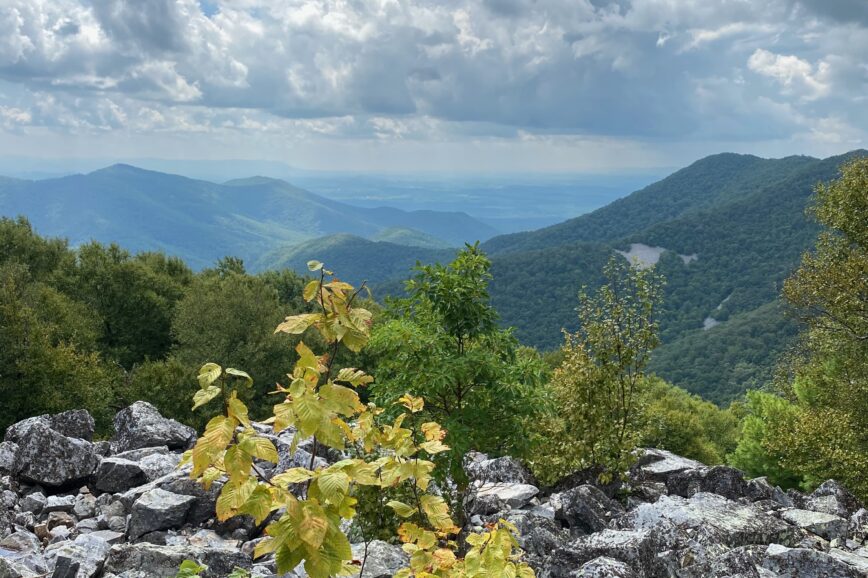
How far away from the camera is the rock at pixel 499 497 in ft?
50.6

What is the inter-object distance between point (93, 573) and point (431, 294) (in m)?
7.86

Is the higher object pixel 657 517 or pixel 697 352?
pixel 657 517

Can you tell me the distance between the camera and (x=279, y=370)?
49375 mm

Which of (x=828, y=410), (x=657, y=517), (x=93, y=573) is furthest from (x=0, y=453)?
(x=828, y=410)

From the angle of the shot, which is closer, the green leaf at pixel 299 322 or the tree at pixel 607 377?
the green leaf at pixel 299 322

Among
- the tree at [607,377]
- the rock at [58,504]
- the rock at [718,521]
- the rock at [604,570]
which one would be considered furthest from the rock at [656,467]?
the rock at [58,504]

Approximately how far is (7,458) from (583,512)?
12.9 meters

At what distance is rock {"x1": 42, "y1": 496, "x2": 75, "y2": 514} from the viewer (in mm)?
13789

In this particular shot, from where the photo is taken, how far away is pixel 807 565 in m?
11.2

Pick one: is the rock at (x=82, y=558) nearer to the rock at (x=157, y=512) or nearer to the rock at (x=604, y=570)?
the rock at (x=157, y=512)

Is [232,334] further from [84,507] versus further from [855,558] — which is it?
[855,558]

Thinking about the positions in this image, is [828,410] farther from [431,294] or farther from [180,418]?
[180,418]

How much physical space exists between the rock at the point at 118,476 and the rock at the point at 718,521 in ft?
34.6

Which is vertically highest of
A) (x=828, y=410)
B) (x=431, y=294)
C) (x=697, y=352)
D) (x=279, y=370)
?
(x=431, y=294)
